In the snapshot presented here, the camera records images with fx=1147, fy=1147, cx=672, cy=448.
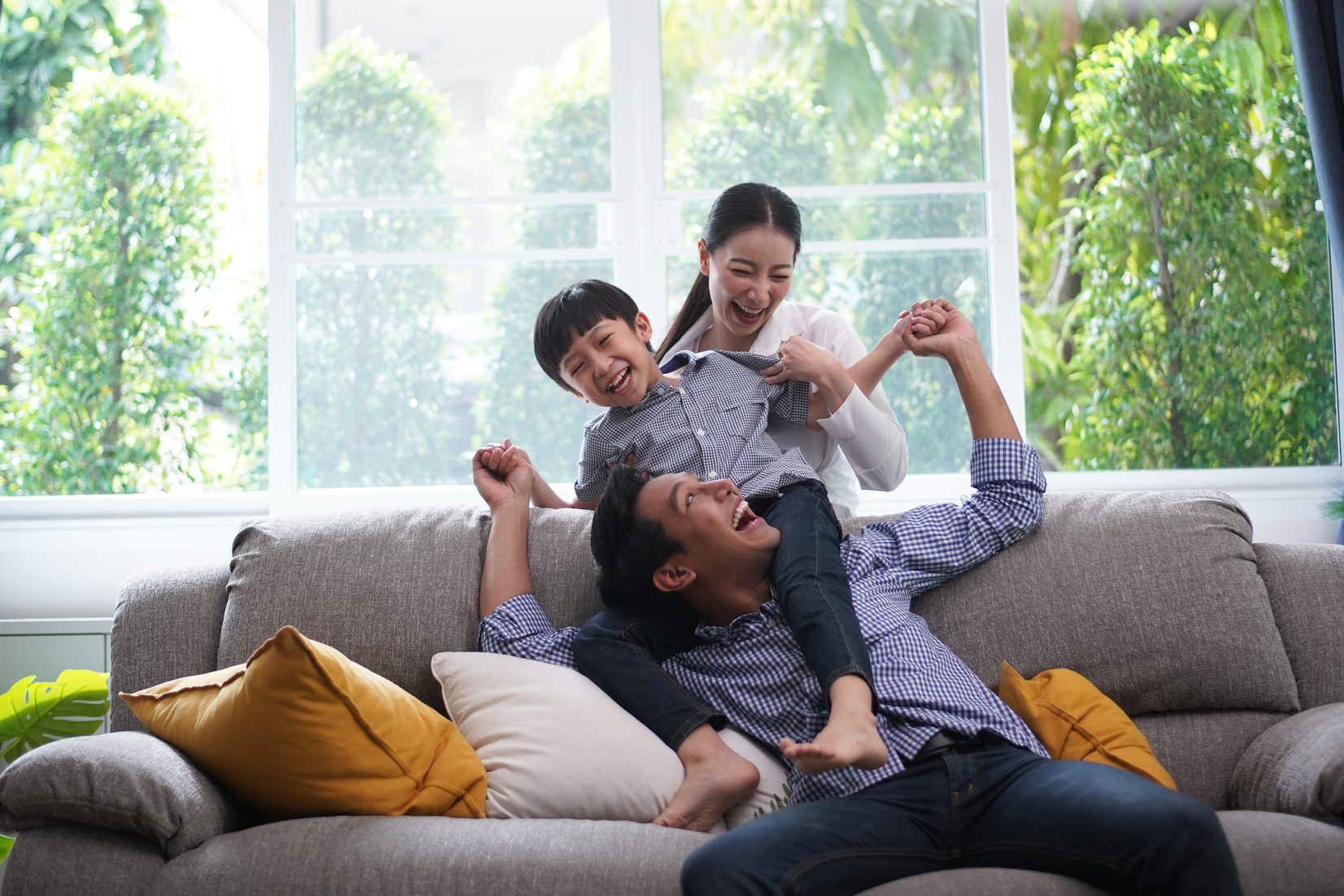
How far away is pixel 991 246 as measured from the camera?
A: 3082 mm

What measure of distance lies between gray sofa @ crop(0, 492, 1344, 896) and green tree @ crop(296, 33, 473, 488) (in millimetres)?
1007

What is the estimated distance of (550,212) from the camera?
3.14 metres

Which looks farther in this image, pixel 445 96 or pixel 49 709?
pixel 445 96

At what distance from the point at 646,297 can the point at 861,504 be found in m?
0.81

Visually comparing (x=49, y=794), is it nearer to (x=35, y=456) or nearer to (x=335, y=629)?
(x=335, y=629)

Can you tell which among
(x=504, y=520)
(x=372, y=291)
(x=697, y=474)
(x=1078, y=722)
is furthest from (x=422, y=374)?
(x=1078, y=722)

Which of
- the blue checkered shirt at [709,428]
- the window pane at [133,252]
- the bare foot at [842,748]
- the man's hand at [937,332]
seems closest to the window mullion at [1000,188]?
the man's hand at [937,332]

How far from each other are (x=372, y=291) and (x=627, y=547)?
63.5 inches

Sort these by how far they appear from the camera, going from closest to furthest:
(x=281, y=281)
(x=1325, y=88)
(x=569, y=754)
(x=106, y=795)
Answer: (x=106, y=795)
(x=569, y=754)
(x=1325, y=88)
(x=281, y=281)

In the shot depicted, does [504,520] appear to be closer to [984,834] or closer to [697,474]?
[697,474]

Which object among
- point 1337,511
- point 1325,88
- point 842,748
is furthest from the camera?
point 1325,88

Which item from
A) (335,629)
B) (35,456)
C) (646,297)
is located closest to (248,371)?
(35,456)

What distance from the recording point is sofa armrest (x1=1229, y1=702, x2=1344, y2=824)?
5.17 ft

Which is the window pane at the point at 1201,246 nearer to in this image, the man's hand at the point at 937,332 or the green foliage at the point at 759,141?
the green foliage at the point at 759,141
